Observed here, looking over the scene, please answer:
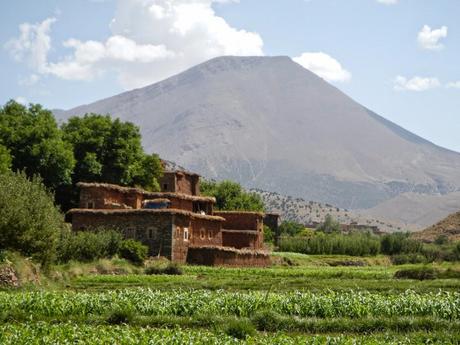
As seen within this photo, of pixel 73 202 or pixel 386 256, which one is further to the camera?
pixel 386 256

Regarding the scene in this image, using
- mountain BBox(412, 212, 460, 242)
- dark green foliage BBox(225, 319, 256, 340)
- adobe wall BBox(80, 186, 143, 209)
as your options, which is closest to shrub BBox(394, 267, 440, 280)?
dark green foliage BBox(225, 319, 256, 340)

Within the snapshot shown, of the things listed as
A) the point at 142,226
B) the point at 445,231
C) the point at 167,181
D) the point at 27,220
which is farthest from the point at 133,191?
the point at 445,231

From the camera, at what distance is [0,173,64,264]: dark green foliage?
105 ft

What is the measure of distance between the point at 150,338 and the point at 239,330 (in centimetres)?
317

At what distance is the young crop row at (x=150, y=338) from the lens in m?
17.3

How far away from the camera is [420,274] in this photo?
42938 mm

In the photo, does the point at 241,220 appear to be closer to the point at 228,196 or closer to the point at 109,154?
the point at 109,154

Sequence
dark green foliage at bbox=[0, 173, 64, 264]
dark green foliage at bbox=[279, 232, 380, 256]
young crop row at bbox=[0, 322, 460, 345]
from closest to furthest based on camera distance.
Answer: young crop row at bbox=[0, 322, 460, 345]
dark green foliage at bbox=[0, 173, 64, 264]
dark green foliage at bbox=[279, 232, 380, 256]

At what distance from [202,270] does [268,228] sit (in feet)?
139

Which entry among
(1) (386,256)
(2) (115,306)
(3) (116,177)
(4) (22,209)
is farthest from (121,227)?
(1) (386,256)

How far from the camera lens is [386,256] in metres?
82.2

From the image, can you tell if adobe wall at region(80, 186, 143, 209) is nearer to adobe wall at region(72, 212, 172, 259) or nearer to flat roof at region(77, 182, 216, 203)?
flat roof at region(77, 182, 216, 203)

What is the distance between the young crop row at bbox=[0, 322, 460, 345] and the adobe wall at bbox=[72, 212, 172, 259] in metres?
34.1

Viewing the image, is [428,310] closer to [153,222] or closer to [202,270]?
[202,270]
